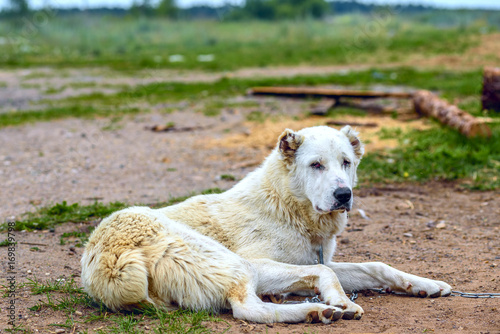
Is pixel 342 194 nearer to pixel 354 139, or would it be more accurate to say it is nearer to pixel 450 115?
pixel 354 139

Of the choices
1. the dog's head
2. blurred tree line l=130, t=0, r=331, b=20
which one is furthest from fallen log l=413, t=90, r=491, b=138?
blurred tree line l=130, t=0, r=331, b=20

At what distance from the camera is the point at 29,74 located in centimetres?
2217

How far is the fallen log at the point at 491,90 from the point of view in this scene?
37.2 ft

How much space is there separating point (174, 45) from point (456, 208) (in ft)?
95.2

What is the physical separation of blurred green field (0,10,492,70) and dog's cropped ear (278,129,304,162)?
733 inches

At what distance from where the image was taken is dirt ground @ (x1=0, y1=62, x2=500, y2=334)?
4008 millimetres

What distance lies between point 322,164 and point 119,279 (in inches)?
73.2

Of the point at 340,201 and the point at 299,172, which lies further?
the point at 299,172

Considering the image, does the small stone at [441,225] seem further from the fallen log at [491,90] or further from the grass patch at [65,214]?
the fallen log at [491,90]

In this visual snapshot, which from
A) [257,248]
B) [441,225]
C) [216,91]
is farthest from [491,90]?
[257,248]

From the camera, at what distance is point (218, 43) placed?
34281mm

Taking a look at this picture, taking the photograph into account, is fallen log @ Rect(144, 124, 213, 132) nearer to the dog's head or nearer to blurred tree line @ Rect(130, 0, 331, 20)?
the dog's head

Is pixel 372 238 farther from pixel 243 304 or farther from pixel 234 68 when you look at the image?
pixel 234 68

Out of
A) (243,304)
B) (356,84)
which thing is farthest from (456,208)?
(356,84)
